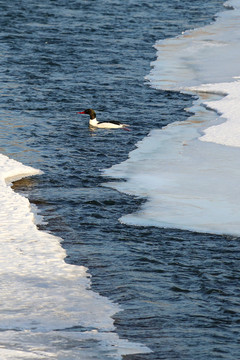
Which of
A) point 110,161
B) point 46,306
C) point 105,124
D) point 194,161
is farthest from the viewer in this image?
→ point 105,124

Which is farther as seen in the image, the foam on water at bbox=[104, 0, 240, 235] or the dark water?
A: the foam on water at bbox=[104, 0, 240, 235]

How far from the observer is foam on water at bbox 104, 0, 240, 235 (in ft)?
32.3

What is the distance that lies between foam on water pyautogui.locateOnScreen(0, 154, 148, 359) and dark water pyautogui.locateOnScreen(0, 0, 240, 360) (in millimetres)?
185

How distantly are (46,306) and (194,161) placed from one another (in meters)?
5.33

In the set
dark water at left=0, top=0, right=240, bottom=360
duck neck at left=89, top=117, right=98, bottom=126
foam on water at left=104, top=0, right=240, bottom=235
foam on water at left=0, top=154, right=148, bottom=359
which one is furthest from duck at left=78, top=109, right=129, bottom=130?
foam on water at left=0, top=154, right=148, bottom=359

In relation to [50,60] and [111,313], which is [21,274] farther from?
[50,60]

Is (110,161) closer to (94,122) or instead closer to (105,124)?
(105,124)

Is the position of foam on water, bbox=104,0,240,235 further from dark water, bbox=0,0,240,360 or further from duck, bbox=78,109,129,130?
duck, bbox=78,109,129,130

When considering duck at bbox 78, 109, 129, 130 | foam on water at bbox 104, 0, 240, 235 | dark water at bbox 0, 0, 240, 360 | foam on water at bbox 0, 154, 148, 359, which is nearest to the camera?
foam on water at bbox 0, 154, 148, 359

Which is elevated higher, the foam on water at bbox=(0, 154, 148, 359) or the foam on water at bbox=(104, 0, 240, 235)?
the foam on water at bbox=(104, 0, 240, 235)

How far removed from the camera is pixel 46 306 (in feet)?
23.9

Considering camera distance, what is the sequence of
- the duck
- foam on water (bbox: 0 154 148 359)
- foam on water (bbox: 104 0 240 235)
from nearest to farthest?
1. foam on water (bbox: 0 154 148 359)
2. foam on water (bbox: 104 0 240 235)
3. the duck

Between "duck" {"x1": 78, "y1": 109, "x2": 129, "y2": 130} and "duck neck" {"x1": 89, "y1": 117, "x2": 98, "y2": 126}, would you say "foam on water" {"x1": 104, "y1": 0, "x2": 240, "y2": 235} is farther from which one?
"duck neck" {"x1": 89, "y1": 117, "x2": 98, "y2": 126}

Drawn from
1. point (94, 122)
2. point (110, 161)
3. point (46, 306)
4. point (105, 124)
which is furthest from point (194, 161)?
point (46, 306)
